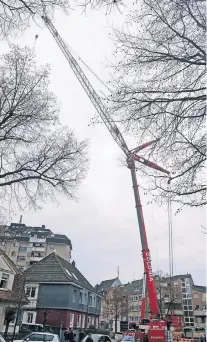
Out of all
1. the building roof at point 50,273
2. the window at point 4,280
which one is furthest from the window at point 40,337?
the building roof at point 50,273

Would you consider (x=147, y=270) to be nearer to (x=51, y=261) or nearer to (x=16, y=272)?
(x=16, y=272)

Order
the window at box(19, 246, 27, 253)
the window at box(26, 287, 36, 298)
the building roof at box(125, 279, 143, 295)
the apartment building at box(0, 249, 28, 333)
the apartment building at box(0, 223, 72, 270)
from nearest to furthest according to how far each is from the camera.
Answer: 1. the apartment building at box(0, 249, 28, 333)
2. the window at box(26, 287, 36, 298)
3. the apartment building at box(0, 223, 72, 270)
4. the window at box(19, 246, 27, 253)
5. the building roof at box(125, 279, 143, 295)

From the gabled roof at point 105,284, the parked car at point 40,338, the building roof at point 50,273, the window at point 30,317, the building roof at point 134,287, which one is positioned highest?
the gabled roof at point 105,284

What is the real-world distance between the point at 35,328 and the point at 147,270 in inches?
476

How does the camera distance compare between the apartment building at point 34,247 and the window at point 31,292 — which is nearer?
the window at point 31,292

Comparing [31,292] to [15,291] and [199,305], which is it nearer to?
[15,291]

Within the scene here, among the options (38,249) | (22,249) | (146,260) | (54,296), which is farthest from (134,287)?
(146,260)

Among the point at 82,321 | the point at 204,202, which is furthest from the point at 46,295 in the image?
the point at 204,202

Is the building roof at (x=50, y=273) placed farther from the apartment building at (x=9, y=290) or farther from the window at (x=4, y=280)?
the window at (x=4, y=280)

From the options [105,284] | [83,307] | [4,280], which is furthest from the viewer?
[105,284]

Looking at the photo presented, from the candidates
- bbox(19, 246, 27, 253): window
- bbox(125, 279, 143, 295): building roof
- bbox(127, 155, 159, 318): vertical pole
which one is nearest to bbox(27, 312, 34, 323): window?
bbox(127, 155, 159, 318): vertical pole

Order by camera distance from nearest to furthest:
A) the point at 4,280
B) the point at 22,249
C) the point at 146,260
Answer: the point at 146,260, the point at 4,280, the point at 22,249

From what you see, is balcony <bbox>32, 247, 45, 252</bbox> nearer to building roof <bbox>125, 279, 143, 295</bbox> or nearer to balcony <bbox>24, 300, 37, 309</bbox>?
building roof <bbox>125, 279, 143, 295</bbox>

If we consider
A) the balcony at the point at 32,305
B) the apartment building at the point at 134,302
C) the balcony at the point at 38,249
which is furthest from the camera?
the apartment building at the point at 134,302
